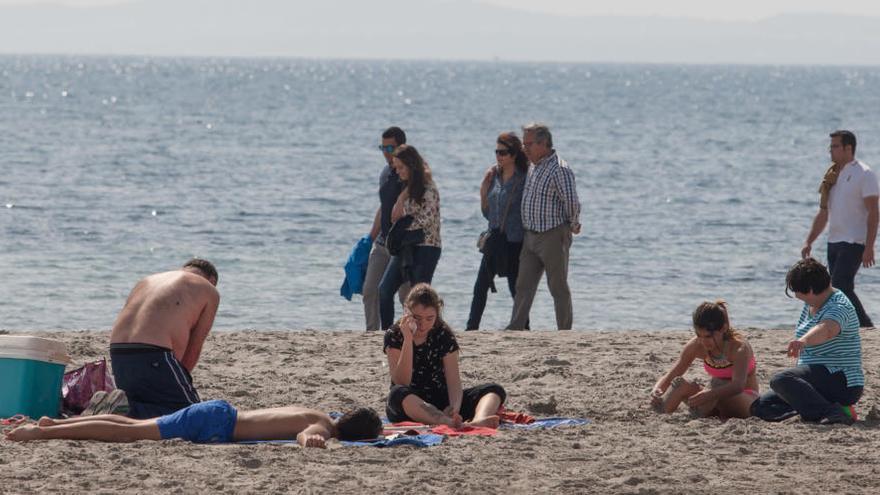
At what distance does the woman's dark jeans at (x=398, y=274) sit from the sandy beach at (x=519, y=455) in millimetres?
1335

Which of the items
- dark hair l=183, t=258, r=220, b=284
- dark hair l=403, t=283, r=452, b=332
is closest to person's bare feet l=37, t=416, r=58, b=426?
dark hair l=183, t=258, r=220, b=284

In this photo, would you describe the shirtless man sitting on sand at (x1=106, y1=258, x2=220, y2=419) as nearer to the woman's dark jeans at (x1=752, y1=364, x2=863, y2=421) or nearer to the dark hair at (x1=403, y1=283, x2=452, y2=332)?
the dark hair at (x1=403, y1=283, x2=452, y2=332)

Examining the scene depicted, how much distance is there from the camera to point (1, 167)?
32.2 meters

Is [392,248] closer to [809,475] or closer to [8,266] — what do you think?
[809,475]

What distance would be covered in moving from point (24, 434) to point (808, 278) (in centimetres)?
392

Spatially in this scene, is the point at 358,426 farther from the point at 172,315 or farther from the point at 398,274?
the point at 398,274

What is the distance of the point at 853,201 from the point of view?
10.7m

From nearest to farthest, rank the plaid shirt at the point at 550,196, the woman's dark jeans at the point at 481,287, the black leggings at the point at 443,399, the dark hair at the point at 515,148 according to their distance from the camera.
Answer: the black leggings at the point at 443,399 → the plaid shirt at the point at 550,196 → the dark hair at the point at 515,148 → the woman's dark jeans at the point at 481,287

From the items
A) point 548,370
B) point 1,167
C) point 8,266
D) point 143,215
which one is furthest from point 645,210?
point 548,370

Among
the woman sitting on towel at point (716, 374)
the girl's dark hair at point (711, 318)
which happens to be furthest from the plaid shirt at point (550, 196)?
the girl's dark hair at point (711, 318)

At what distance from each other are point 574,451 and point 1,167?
2698cm

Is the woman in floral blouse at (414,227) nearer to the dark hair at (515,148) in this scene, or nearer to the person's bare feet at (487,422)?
the dark hair at (515,148)

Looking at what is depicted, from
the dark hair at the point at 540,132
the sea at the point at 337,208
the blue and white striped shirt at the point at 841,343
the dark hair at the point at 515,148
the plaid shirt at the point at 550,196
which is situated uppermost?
the dark hair at the point at 540,132

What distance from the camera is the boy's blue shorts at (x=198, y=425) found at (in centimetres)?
717
